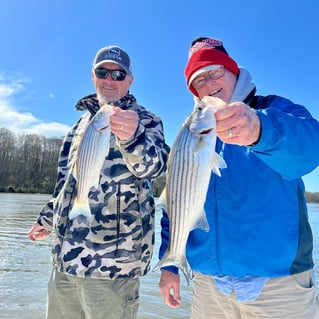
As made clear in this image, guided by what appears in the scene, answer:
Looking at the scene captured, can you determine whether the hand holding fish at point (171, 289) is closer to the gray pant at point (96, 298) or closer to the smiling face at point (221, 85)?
the gray pant at point (96, 298)

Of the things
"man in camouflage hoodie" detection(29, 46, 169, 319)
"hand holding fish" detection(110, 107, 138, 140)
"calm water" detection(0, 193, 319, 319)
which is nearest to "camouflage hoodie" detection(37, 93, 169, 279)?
"man in camouflage hoodie" detection(29, 46, 169, 319)

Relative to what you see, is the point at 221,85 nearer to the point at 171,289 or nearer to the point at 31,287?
the point at 171,289

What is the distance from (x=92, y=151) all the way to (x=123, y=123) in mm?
314

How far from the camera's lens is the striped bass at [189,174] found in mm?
2002

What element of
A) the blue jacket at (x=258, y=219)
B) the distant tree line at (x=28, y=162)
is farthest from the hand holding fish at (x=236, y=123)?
the distant tree line at (x=28, y=162)

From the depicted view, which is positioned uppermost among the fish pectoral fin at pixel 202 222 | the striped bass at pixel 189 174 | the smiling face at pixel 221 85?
the smiling face at pixel 221 85

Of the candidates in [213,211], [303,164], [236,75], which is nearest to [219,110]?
[303,164]

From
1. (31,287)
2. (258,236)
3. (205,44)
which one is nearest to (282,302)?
(258,236)

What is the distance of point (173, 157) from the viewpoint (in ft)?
7.21

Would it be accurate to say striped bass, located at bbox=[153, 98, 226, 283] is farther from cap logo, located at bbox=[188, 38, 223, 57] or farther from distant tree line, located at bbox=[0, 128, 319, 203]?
distant tree line, located at bbox=[0, 128, 319, 203]

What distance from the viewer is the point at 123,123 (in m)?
2.71

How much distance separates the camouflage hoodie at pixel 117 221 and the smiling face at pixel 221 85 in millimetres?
625

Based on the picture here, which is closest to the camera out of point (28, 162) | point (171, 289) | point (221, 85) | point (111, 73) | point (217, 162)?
point (217, 162)

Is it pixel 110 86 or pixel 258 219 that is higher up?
pixel 110 86
